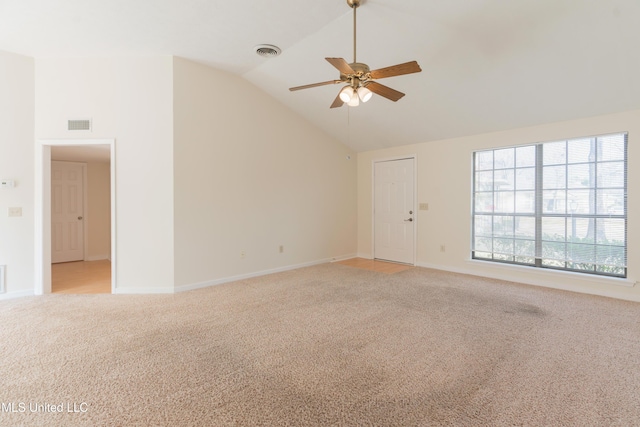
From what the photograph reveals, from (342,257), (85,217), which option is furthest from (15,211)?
(342,257)

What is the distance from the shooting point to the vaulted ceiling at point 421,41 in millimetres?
3109

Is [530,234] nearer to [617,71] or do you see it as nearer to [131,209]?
[617,71]

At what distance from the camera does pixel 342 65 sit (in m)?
2.63

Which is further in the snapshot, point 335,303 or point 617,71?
point 335,303

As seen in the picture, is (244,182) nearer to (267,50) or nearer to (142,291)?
(267,50)

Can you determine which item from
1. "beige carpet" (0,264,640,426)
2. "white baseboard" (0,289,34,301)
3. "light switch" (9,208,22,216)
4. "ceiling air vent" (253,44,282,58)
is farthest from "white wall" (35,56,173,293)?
"ceiling air vent" (253,44,282,58)

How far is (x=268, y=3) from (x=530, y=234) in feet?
15.3

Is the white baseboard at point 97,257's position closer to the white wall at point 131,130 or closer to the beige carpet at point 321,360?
the beige carpet at point 321,360

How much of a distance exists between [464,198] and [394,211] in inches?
56.0

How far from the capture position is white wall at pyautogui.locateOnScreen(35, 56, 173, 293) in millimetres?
4211

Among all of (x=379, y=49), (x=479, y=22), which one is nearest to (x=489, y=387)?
(x=479, y=22)

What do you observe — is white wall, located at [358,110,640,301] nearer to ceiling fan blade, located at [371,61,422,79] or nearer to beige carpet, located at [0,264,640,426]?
beige carpet, located at [0,264,640,426]

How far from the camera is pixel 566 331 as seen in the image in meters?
3.08

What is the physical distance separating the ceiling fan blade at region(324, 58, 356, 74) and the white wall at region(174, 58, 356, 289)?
269 cm
